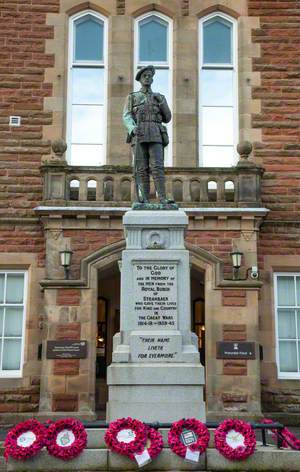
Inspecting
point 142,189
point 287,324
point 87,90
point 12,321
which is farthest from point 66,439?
point 87,90

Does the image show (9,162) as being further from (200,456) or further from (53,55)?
(200,456)

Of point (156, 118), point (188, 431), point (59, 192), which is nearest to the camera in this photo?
point (188, 431)

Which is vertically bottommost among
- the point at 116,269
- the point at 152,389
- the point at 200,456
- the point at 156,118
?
the point at 200,456

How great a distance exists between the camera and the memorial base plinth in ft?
27.8

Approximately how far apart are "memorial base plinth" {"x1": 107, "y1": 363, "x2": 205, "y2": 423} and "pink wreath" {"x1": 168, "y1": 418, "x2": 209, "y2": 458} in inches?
24.0

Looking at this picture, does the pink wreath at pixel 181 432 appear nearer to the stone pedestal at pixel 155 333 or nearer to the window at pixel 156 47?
the stone pedestal at pixel 155 333

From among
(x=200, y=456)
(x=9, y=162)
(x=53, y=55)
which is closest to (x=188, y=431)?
(x=200, y=456)

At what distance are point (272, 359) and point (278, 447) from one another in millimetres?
6203

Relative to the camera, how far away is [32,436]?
7805 millimetres

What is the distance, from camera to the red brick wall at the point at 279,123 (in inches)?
581

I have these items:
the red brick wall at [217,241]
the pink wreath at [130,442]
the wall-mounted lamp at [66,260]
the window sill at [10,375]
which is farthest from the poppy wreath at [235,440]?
the window sill at [10,375]

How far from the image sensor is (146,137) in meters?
9.48

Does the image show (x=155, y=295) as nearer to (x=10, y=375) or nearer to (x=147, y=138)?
(x=147, y=138)

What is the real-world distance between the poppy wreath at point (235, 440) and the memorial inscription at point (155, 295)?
1.48 m
